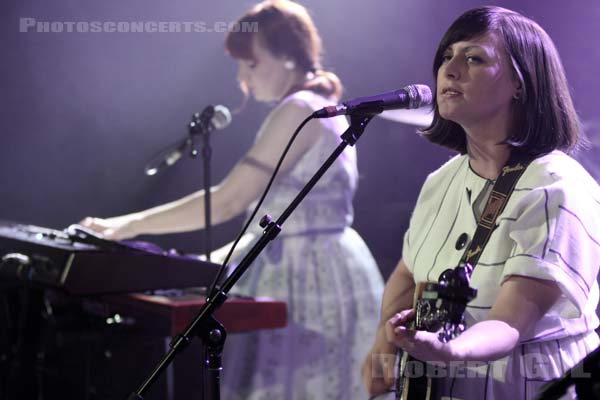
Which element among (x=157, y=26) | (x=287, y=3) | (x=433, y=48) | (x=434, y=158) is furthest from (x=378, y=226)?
(x=157, y=26)

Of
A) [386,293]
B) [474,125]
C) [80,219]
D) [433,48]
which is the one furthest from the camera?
[80,219]

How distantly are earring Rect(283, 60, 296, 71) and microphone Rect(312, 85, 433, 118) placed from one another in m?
1.75

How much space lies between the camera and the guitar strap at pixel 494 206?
1.96 meters

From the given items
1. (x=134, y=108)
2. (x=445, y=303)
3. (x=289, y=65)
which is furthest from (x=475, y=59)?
(x=134, y=108)

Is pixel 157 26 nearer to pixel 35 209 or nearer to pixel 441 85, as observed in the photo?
pixel 35 209

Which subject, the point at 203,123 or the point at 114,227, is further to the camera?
the point at 114,227

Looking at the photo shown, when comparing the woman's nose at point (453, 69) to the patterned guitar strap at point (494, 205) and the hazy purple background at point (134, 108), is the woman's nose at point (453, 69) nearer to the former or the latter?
the patterned guitar strap at point (494, 205)

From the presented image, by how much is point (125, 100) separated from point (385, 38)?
4.68 feet

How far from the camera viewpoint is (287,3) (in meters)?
3.71

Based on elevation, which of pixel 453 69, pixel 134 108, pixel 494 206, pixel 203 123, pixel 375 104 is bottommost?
pixel 494 206

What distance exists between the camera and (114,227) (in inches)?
142

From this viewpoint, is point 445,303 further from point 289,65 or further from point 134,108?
point 134,108

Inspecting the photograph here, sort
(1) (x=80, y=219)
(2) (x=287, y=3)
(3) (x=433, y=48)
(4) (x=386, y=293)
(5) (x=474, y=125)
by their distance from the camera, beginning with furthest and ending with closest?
(1) (x=80, y=219), (2) (x=287, y=3), (3) (x=433, y=48), (4) (x=386, y=293), (5) (x=474, y=125)

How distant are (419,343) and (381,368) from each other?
2.59 ft
